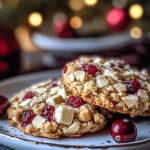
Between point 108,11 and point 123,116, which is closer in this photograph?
point 123,116

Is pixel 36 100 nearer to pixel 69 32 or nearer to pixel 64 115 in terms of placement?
pixel 64 115

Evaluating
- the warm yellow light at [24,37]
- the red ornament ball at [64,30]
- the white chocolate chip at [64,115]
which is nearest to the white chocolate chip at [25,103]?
the white chocolate chip at [64,115]

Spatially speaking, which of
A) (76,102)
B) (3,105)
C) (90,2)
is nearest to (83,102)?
(76,102)

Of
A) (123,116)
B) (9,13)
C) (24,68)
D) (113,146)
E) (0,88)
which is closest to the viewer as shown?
(113,146)

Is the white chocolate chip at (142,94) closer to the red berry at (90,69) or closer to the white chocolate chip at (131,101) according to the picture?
the white chocolate chip at (131,101)

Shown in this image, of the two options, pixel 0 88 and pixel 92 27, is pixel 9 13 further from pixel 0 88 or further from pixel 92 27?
pixel 0 88

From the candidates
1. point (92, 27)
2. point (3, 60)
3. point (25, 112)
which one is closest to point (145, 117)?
point (25, 112)
